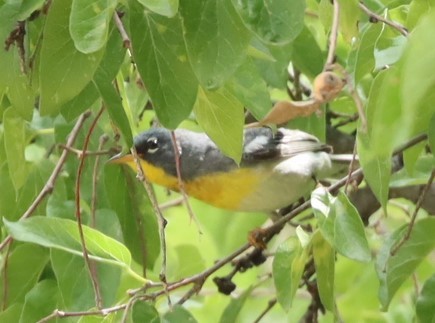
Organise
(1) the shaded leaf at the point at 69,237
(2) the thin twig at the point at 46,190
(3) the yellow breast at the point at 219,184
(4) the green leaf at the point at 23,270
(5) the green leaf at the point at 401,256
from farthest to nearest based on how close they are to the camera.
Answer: (3) the yellow breast at the point at 219,184 → (4) the green leaf at the point at 23,270 → (2) the thin twig at the point at 46,190 → (5) the green leaf at the point at 401,256 → (1) the shaded leaf at the point at 69,237

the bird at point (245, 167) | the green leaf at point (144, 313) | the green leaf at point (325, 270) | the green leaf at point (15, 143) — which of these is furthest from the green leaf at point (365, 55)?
the bird at point (245, 167)

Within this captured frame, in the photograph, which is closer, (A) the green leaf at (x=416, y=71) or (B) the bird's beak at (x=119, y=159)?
(A) the green leaf at (x=416, y=71)

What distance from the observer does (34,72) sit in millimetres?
1831

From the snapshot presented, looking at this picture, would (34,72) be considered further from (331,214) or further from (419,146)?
(419,146)

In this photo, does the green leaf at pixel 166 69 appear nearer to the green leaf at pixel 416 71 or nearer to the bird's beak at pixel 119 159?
the green leaf at pixel 416 71

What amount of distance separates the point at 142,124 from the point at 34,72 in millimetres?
1558

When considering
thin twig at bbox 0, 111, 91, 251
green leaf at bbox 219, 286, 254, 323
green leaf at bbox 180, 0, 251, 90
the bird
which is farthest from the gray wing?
green leaf at bbox 180, 0, 251, 90

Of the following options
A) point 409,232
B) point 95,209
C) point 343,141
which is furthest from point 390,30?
point 343,141

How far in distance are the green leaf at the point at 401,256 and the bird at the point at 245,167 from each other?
124 cm

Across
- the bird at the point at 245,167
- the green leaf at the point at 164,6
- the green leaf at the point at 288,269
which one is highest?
the green leaf at the point at 164,6

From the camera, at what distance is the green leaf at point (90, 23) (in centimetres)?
145

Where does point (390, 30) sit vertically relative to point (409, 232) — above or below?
above

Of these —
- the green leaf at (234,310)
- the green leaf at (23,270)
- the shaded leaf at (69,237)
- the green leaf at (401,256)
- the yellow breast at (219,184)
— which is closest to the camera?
the shaded leaf at (69,237)

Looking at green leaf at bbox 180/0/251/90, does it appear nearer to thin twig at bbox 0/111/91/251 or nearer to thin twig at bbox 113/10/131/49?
thin twig at bbox 113/10/131/49
